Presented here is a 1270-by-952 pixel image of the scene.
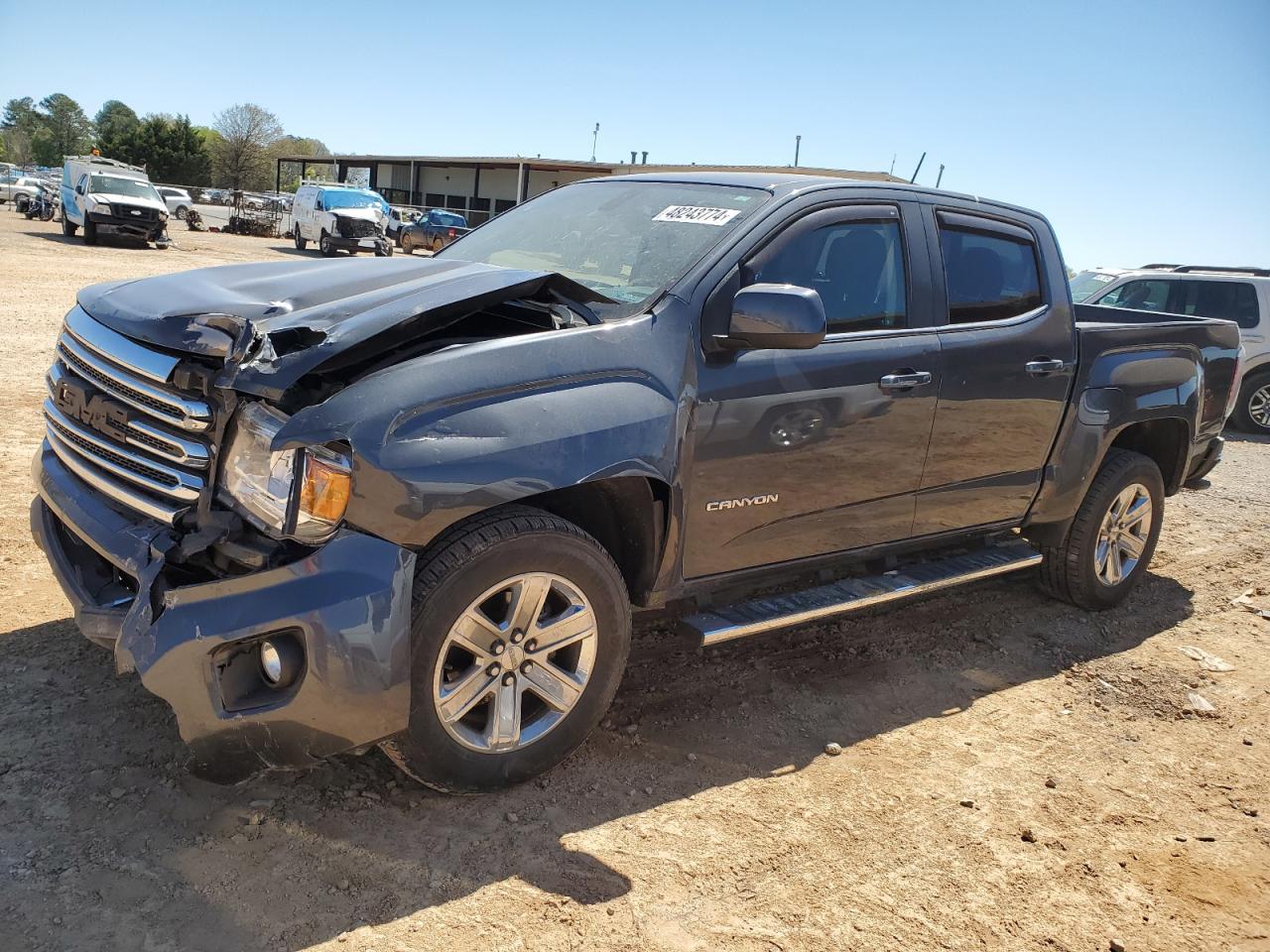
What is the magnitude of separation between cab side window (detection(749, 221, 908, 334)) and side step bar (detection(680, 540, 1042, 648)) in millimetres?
1044

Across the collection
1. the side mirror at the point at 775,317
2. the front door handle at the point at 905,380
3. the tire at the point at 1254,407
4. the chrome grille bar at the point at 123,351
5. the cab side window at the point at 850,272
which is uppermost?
the cab side window at the point at 850,272

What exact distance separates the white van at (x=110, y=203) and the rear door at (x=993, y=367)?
25563 mm

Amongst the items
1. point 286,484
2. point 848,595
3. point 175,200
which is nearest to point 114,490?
point 286,484

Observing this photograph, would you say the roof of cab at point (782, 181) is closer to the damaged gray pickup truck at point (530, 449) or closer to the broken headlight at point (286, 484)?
the damaged gray pickup truck at point (530, 449)

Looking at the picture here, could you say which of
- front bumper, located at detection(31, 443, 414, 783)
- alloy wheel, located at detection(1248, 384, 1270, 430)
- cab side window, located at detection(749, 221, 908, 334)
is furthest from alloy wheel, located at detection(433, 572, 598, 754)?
alloy wheel, located at detection(1248, 384, 1270, 430)

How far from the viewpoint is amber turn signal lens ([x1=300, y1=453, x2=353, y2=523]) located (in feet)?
8.61

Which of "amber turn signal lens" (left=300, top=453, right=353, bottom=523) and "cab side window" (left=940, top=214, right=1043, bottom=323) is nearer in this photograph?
"amber turn signal lens" (left=300, top=453, right=353, bottom=523)

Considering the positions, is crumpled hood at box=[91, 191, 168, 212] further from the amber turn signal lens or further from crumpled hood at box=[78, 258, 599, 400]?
the amber turn signal lens

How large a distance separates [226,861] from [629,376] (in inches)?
70.9

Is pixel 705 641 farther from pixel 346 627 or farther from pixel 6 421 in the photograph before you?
pixel 6 421

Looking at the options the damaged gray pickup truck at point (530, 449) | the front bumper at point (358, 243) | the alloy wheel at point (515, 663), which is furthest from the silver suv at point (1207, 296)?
the front bumper at point (358, 243)

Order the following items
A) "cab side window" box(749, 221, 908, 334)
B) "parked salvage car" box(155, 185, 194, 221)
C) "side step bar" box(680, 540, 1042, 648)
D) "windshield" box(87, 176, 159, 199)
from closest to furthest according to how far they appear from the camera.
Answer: "side step bar" box(680, 540, 1042, 648)
"cab side window" box(749, 221, 908, 334)
"windshield" box(87, 176, 159, 199)
"parked salvage car" box(155, 185, 194, 221)

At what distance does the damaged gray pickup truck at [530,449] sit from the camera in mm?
2645

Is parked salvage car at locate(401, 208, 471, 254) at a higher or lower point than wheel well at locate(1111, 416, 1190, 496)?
higher
